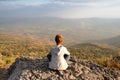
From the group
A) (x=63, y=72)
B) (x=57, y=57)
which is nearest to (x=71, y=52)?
(x=63, y=72)

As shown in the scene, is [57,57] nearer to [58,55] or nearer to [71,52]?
[58,55]

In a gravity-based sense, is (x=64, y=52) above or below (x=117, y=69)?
above

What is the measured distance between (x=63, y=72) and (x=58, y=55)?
2.48 ft

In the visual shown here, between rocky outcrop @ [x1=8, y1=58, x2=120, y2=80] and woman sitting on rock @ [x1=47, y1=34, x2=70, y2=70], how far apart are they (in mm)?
264

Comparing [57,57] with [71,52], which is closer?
[57,57]

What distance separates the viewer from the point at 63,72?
9250mm

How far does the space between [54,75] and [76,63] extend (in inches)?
53.4

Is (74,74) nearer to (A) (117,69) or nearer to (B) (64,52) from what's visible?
(B) (64,52)

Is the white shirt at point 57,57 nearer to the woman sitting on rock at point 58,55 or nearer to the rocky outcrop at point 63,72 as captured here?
the woman sitting on rock at point 58,55

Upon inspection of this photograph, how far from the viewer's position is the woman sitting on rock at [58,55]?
347 inches

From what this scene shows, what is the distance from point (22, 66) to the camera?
9.83 meters

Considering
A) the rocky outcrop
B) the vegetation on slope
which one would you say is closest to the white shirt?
the rocky outcrop

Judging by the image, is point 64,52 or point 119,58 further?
point 119,58

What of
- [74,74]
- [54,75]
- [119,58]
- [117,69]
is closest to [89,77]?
[74,74]
